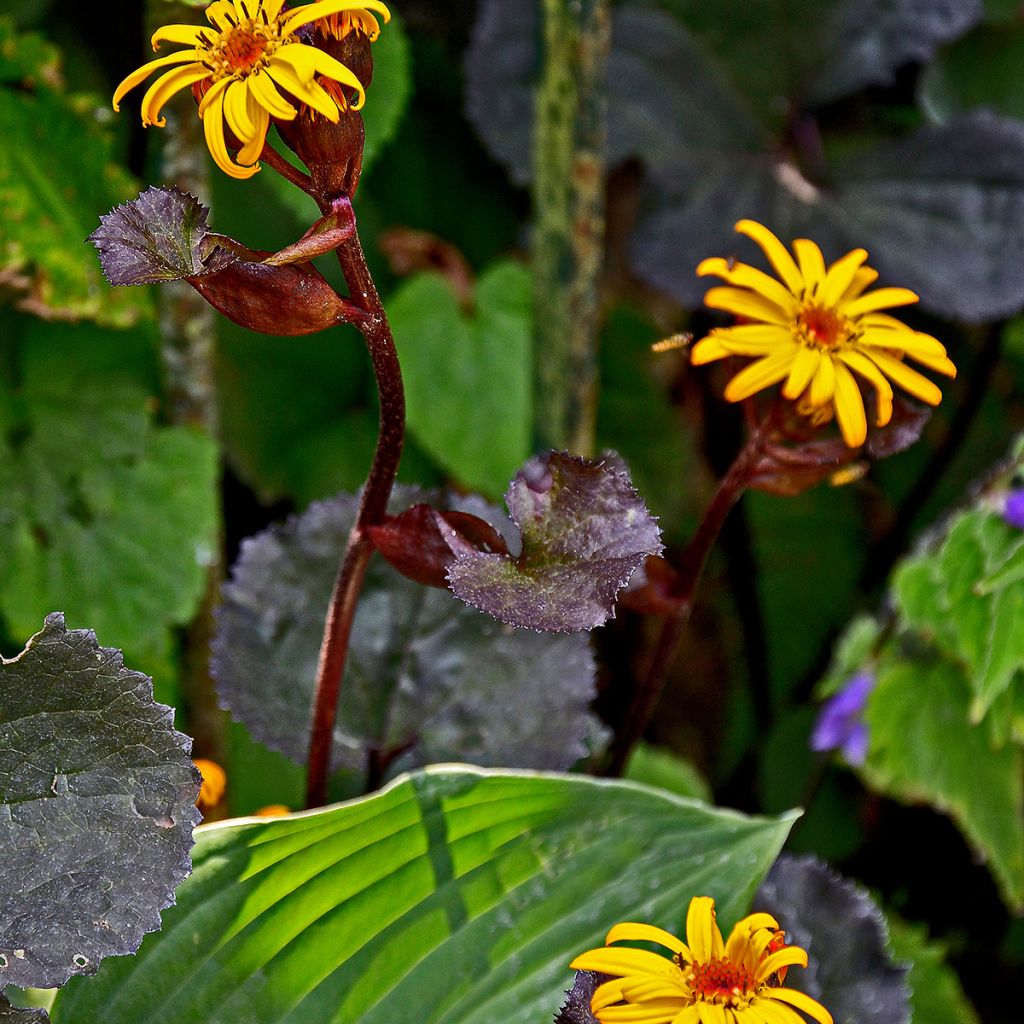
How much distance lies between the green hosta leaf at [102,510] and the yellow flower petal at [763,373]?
0.37m

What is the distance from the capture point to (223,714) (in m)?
0.72

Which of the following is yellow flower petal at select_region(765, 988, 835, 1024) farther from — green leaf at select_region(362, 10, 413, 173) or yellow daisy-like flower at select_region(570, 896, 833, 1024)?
green leaf at select_region(362, 10, 413, 173)

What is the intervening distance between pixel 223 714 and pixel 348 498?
25 cm

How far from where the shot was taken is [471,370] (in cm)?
85

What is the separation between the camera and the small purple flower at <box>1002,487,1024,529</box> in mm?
581

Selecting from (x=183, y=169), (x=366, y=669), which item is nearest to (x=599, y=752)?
(x=366, y=669)

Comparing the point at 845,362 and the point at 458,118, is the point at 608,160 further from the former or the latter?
the point at 845,362

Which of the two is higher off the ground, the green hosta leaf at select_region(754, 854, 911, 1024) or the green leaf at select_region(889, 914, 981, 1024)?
the green hosta leaf at select_region(754, 854, 911, 1024)

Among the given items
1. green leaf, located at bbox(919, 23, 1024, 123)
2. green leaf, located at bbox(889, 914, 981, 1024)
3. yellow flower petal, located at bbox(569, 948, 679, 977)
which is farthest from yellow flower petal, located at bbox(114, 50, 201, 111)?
green leaf, located at bbox(919, 23, 1024, 123)

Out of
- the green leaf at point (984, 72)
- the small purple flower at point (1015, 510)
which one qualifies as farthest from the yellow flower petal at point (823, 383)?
the green leaf at point (984, 72)

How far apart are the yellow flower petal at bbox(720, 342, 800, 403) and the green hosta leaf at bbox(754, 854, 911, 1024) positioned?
0.65 feet

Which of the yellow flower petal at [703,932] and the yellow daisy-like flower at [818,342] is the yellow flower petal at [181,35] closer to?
the yellow daisy-like flower at [818,342]

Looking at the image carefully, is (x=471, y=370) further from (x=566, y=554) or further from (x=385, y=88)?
(x=566, y=554)

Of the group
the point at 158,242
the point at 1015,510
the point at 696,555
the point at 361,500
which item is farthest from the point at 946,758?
the point at 158,242
